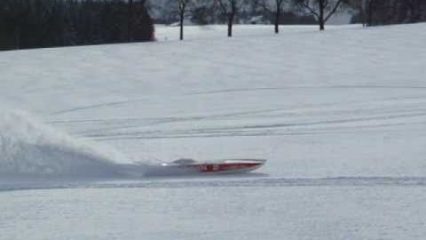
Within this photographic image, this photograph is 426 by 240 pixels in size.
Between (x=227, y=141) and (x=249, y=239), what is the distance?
497 cm

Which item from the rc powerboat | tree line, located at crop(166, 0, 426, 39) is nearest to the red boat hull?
the rc powerboat

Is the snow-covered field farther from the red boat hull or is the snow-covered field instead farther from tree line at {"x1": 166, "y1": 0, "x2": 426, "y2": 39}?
tree line at {"x1": 166, "y1": 0, "x2": 426, "y2": 39}

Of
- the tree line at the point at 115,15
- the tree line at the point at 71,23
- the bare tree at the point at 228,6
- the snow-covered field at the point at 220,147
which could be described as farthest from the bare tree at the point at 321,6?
the snow-covered field at the point at 220,147

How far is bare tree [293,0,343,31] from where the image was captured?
48931mm

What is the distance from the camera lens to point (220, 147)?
1018 cm

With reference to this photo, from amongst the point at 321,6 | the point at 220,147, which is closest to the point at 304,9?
the point at 321,6

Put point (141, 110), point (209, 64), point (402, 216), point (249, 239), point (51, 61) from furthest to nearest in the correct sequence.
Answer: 1. point (51, 61)
2. point (209, 64)
3. point (141, 110)
4. point (402, 216)
5. point (249, 239)

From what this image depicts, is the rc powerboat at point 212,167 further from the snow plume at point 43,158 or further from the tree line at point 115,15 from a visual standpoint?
the tree line at point 115,15

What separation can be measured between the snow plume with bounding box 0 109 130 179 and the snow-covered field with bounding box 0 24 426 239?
1cm

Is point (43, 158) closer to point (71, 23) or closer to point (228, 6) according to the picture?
point (71, 23)

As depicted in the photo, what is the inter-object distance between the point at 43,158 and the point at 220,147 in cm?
234

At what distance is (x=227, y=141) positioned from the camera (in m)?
10.7

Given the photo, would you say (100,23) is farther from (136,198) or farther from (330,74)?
(136,198)

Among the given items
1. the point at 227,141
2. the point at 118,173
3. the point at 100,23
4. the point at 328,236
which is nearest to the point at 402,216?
the point at 328,236
